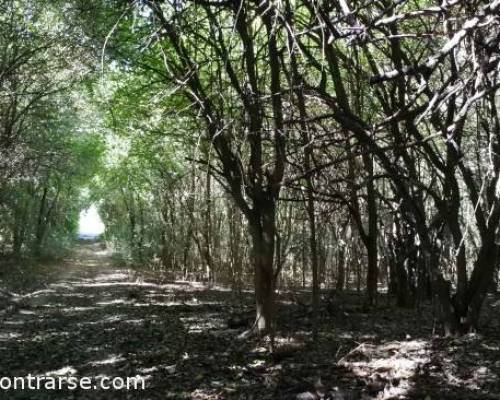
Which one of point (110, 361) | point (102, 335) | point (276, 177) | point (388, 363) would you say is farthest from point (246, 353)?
point (102, 335)

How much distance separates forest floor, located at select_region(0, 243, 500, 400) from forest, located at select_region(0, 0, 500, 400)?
40 millimetres

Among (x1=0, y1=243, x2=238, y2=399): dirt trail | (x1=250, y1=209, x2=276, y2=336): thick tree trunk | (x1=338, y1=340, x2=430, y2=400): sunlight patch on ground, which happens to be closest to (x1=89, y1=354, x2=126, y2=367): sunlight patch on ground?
(x1=0, y1=243, x2=238, y2=399): dirt trail

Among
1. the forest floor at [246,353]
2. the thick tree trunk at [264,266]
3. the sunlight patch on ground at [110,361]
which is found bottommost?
the sunlight patch on ground at [110,361]

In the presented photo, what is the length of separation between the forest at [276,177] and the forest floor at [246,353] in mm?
40

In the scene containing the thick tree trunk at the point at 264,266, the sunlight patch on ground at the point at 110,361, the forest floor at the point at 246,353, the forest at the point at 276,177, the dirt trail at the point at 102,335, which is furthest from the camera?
the thick tree trunk at the point at 264,266

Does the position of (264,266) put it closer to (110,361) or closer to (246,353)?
(246,353)

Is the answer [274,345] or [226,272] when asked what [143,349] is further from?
[226,272]

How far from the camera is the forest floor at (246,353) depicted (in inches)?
212

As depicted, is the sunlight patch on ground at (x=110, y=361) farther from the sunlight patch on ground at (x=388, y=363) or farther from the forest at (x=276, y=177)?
the sunlight patch on ground at (x=388, y=363)

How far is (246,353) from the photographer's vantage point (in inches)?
274

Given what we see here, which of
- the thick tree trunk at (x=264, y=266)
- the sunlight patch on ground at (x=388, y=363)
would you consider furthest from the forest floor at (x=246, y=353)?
the thick tree trunk at (x=264, y=266)

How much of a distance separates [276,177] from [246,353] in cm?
252

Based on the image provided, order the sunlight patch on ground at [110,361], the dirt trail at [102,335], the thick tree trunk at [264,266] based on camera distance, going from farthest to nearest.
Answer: the thick tree trunk at [264,266], the sunlight patch on ground at [110,361], the dirt trail at [102,335]

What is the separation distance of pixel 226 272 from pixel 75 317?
771 centimetres
